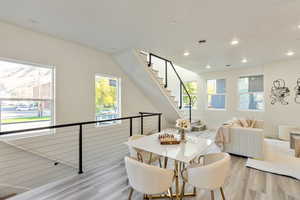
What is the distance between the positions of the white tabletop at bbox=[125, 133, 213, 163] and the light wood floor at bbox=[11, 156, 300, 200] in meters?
0.75

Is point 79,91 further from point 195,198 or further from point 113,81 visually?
point 195,198

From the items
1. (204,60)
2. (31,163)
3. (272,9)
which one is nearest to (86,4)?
(272,9)

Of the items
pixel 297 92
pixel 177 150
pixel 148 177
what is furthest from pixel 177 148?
pixel 297 92

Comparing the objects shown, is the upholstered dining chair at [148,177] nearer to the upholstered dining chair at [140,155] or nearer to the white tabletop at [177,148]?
the white tabletop at [177,148]

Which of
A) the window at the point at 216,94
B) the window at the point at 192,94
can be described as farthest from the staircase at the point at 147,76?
the window at the point at 216,94

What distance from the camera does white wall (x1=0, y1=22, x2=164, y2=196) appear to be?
2985 millimetres

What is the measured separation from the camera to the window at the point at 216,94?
686cm

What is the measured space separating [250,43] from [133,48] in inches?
118

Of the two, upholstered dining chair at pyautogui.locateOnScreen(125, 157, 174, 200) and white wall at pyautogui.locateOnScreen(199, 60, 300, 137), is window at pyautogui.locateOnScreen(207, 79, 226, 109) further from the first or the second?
upholstered dining chair at pyautogui.locateOnScreen(125, 157, 174, 200)

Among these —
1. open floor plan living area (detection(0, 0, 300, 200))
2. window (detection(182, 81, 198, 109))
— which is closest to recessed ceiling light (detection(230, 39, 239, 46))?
open floor plan living area (detection(0, 0, 300, 200))

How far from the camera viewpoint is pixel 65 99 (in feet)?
12.2

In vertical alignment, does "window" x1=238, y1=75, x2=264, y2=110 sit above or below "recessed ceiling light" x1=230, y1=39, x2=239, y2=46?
below

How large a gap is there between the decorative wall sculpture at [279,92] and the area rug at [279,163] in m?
2.15

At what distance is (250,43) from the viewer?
3643mm
